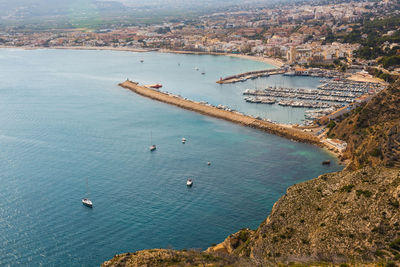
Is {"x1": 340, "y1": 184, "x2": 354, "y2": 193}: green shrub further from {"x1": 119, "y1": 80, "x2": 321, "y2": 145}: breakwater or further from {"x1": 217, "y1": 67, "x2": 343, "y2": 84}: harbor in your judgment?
{"x1": 217, "y1": 67, "x2": 343, "y2": 84}: harbor

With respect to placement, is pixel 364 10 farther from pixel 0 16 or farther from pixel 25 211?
pixel 0 16

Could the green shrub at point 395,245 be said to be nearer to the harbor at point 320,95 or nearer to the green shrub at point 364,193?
the green shrub at point 364,193

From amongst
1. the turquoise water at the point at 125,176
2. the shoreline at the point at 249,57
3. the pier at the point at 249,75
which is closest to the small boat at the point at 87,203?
the turquoise water at the point at 125,176

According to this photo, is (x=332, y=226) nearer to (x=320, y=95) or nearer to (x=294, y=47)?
(x=320, y=95)

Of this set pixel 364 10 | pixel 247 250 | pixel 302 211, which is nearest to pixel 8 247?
pixel 247 250

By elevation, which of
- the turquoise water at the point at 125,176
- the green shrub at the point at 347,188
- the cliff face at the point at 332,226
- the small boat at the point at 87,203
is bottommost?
the turquoise water at the point at 125,176

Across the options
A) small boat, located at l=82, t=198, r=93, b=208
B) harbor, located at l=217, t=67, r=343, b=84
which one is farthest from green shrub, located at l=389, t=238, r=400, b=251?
harbor, located at l=217, t=67, r=343, b=84

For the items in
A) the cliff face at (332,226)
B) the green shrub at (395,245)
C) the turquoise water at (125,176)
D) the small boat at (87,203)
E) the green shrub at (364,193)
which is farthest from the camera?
the small boat at (87,203)
